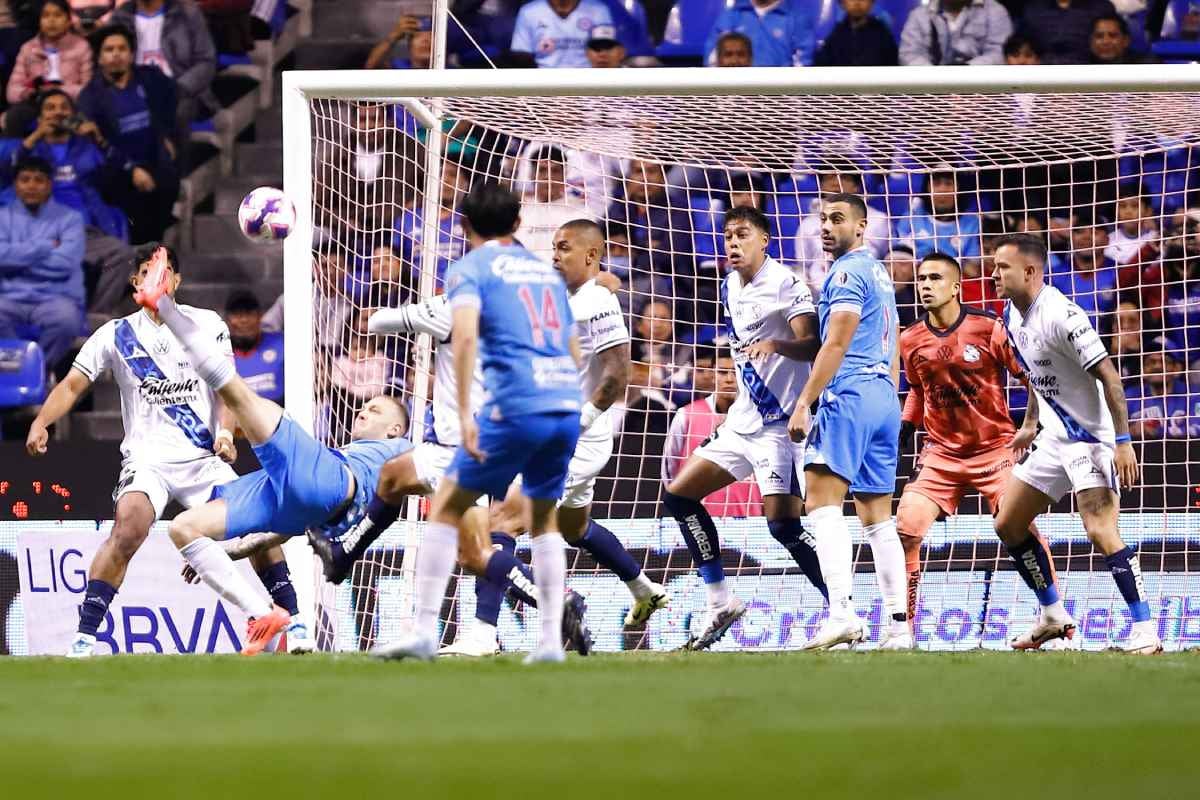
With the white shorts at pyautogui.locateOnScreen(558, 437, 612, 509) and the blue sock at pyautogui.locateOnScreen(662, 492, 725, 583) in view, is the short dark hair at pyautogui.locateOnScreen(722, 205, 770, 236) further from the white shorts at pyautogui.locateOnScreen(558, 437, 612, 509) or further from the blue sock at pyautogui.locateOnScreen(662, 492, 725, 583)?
the blue sock at pyautogui.locateOnScreen(662, 492, 725, 583)

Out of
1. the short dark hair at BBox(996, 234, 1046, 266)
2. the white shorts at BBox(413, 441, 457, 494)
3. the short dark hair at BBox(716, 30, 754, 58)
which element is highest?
the short dark hair at BBox(716, 30, 754, 58)

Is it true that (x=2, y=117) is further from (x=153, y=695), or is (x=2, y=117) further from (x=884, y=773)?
(x=884, y=773)

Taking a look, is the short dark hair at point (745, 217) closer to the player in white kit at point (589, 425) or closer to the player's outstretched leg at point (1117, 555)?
the player in white kit at point (589, 425)

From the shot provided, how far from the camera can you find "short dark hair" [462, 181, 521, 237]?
265 inches

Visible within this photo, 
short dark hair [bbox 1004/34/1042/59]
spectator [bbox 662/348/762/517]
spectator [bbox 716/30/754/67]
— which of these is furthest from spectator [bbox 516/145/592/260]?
short dark hair [bbox 1004/34/1042/59]

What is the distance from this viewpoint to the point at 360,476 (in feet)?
27.7

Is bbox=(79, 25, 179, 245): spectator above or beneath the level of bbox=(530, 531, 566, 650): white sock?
above

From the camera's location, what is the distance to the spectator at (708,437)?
10.7 meters

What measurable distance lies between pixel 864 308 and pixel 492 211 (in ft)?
8.80

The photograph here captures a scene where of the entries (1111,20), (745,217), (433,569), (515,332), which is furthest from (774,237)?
(433,569)

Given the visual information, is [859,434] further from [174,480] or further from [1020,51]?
[1020,51]

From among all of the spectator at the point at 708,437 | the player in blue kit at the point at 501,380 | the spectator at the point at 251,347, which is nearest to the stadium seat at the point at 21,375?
the spectator at the point at 251,347

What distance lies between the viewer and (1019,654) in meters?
8.33

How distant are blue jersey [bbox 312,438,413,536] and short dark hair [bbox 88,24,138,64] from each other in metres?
7.36
